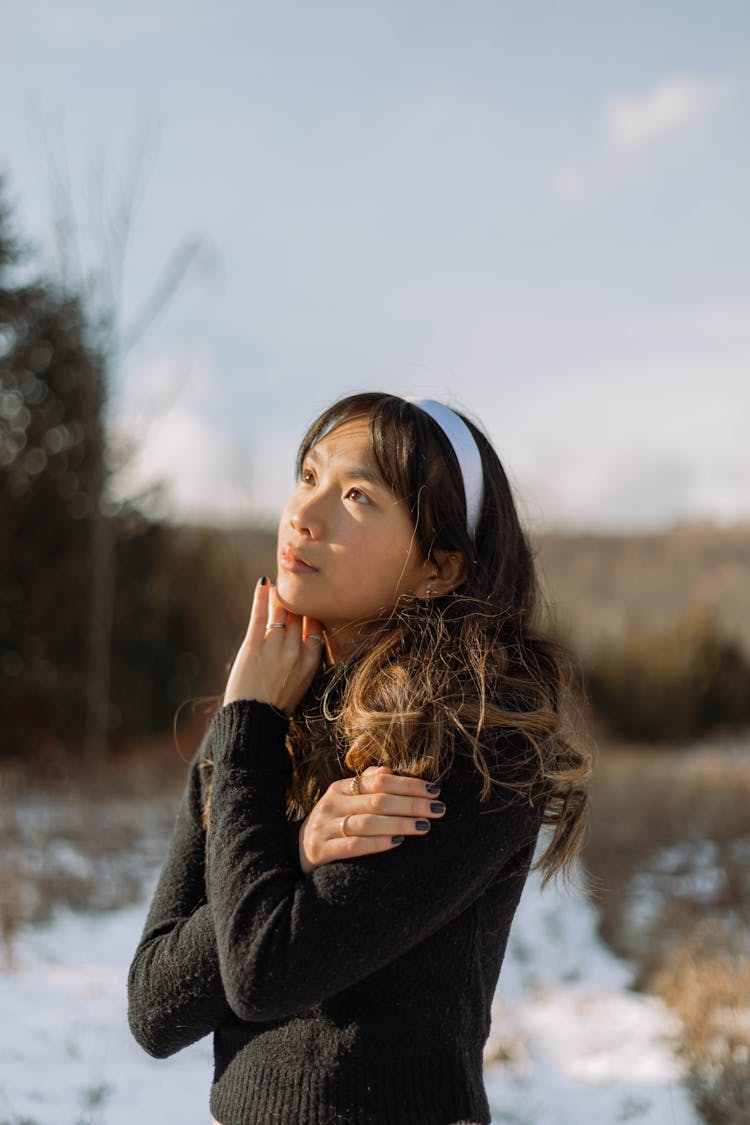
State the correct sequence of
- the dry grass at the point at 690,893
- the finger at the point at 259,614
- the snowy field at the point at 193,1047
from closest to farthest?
the finger at the point at 259,614
the snowy field at the point at 193,1047
the dry grass at the point at 690,893

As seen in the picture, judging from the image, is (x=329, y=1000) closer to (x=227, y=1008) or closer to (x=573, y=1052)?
(x=227, y=1008)

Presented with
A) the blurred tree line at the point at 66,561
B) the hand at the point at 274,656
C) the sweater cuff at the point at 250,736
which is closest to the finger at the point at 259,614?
the hand at the point at 274,656

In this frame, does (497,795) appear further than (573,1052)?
No

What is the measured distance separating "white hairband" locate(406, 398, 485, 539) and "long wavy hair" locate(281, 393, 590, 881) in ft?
0.05

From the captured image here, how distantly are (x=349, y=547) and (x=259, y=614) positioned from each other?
16cm

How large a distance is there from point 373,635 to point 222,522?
26.4 feet

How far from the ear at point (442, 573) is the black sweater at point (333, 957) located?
0.28 metres

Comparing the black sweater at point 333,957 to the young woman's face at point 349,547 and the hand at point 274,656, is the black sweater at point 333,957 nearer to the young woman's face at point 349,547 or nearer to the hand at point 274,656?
the hand at point 274,656

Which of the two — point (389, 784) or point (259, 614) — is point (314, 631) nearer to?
point (259, 614)

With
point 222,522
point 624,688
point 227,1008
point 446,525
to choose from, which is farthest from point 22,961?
point 624,688

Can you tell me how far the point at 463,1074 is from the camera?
1.34 metres

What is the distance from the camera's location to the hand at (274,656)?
4.73ft

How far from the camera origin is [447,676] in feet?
4.63

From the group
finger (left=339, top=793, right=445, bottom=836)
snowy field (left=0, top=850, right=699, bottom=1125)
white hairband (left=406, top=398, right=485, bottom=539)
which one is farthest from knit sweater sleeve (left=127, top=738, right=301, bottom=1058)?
snowy field (left=0, top=850, right=699, bottom=1125)
